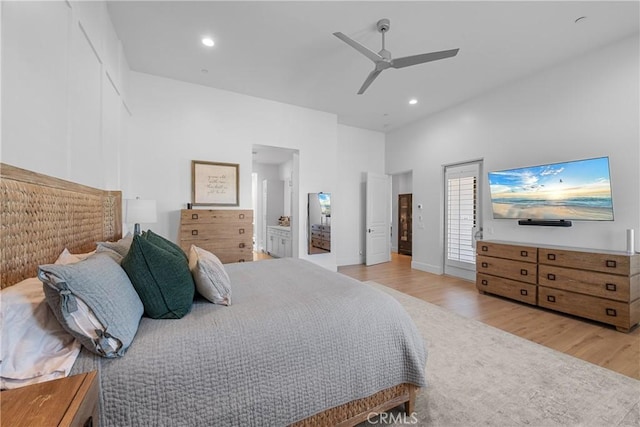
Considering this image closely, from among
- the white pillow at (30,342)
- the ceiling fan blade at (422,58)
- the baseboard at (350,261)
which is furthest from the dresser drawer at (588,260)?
the white pillow at (30,342)

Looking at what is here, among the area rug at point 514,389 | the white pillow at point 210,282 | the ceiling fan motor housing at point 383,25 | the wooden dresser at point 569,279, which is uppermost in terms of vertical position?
the ceiling fan motor housing at point 383,25

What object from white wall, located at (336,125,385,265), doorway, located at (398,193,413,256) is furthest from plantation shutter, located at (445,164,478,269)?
doorway, located at (398,193,413,256)

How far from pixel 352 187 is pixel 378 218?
3.15ft

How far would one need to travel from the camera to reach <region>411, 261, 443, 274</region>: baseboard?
16.8 ft

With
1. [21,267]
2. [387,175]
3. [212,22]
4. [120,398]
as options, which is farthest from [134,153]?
[387,175]

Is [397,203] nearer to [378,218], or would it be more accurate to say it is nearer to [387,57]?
[378,218]

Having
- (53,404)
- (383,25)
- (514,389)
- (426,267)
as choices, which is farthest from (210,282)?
(426,267)

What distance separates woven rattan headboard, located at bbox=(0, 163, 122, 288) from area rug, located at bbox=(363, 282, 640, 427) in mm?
1977

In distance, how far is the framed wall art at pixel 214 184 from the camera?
3965 millimetres

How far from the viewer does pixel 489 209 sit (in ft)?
14.0

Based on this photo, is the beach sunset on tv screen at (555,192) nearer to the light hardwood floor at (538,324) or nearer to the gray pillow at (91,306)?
the light hardwood floor at (538,324)

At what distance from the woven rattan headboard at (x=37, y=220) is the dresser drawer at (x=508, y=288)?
15.2 feet

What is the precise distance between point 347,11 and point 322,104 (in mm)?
2277

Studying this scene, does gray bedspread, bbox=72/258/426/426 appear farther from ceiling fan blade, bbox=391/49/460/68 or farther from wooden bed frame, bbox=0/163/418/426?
ceiling fan blade, bbox=391/49/460/68
